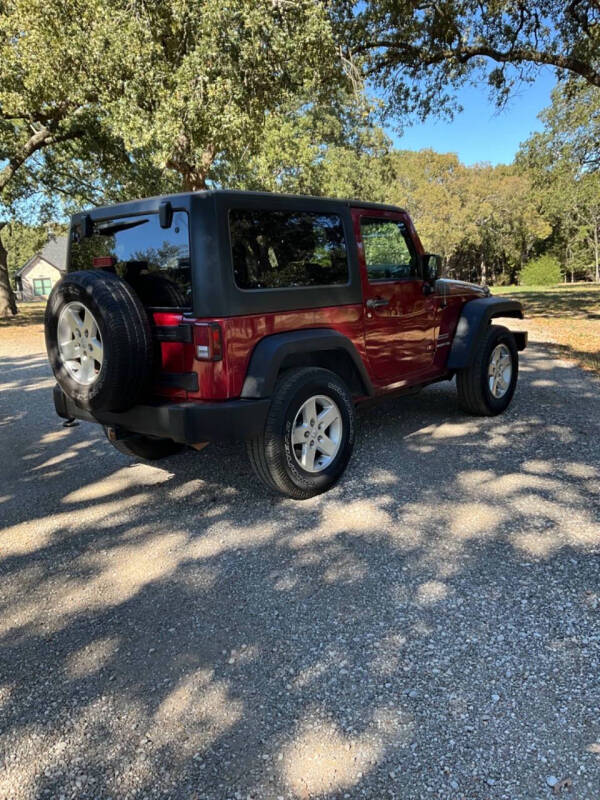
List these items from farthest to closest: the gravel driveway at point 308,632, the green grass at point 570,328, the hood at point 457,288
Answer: the green grass at point 570,328
the hood at point 457,288
the gravel driveway at point 308,632

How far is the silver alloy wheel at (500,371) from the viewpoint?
5.79 meters

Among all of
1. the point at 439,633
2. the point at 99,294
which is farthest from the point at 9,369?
the point at 439,633

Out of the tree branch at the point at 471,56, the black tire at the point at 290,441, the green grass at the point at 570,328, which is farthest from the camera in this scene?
the tree branch at the point at 471,56

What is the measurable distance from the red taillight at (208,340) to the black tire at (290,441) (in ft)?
1.69

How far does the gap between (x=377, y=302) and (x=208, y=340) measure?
1.70 m

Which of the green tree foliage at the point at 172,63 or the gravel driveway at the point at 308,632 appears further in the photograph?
the green tree foliage at the point at 172,63

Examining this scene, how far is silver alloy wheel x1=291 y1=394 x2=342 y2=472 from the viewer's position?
3982mm

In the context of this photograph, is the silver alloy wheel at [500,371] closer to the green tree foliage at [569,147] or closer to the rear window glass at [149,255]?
the rear window glass at [149,255]

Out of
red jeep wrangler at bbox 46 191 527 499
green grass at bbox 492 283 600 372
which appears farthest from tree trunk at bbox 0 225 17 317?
red jeep wrangler at bbox 46 191 527 499

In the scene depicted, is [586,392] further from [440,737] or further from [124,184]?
[124,184]

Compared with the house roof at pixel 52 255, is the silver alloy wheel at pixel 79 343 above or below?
below

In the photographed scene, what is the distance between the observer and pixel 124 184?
17984mm

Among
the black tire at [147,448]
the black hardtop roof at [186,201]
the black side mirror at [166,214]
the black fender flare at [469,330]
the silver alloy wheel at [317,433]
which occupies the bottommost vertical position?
the black tire at [147,448]

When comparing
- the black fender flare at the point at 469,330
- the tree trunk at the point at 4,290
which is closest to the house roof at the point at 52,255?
the tree trunk at the point at 4,290
